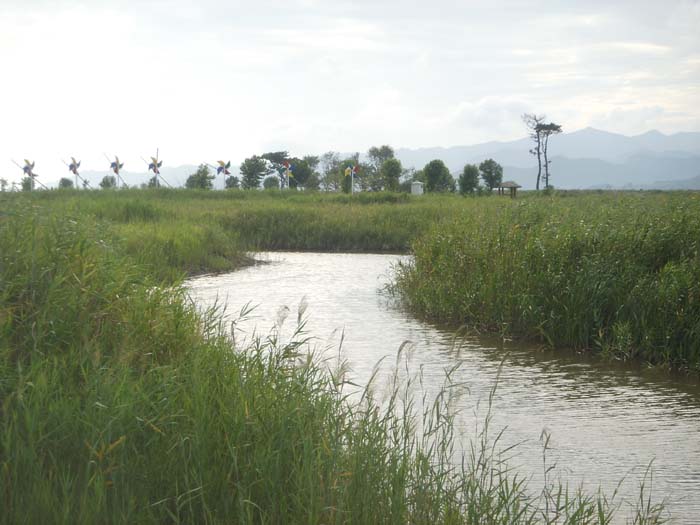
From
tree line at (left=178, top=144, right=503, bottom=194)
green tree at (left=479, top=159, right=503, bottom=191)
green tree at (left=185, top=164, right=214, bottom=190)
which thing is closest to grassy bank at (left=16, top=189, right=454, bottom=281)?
tree line at (left=178, top=144, right=503, bottom=194)

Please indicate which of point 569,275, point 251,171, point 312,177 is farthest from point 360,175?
point 569,275

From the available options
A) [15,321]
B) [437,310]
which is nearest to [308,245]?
[437,310]

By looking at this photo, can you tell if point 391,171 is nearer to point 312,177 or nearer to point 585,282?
point 312,177

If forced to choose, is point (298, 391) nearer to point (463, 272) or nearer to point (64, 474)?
point (64, 474)

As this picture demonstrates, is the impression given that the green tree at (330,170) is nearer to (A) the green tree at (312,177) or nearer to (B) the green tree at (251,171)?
(A) the green tree at (312,177)

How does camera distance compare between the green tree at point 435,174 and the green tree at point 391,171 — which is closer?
the green tree at point 391,171

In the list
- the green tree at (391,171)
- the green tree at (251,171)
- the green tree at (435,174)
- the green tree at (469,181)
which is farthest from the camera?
the green tree at (251,171)

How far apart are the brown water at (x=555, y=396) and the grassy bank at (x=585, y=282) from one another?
38cm

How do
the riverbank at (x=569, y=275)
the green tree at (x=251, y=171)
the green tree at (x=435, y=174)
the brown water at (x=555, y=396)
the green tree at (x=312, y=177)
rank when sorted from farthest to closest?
1. the green tree at (x=312, y=177)
2. the green tree at (x=251, y=171)
3. the green tree at (x=435, y=174)
4. the riverbank at (x=569, y=275)
5. the brown water at (x=555, y=396)

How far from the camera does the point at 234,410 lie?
4445mm

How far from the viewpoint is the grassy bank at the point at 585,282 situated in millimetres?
9312

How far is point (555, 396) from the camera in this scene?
26.9ft

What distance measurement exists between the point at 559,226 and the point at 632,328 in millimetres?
2547

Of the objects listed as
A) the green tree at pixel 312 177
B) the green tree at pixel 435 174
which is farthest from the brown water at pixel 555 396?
the green tree at pixel 312 177
